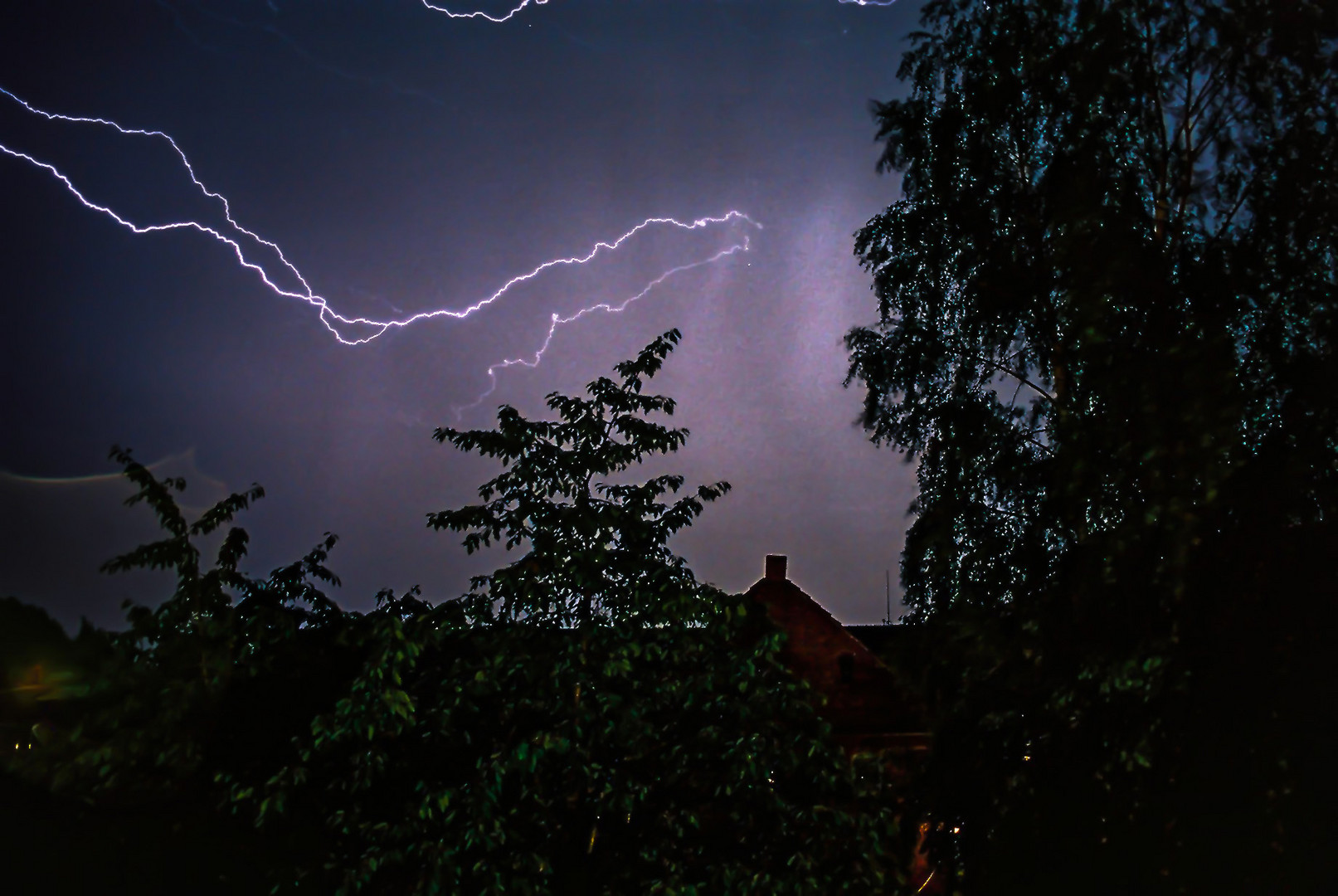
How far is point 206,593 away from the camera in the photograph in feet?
19.2

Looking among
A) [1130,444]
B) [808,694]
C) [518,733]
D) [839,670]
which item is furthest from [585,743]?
[839,670]

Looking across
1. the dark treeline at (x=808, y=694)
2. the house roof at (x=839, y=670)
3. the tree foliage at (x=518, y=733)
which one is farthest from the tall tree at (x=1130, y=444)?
the house roof at (x=839, y=670)

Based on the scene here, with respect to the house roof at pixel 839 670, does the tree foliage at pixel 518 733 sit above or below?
below

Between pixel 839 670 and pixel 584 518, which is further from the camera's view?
pixel 839 670

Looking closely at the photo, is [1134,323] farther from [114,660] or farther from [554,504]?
[114,660]

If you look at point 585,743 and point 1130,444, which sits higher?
point 1130,444

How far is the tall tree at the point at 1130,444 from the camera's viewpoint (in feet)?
17.0

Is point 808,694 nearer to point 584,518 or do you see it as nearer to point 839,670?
point 584,518

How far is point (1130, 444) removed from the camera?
547cm

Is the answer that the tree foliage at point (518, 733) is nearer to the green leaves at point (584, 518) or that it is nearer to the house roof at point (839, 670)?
the green leaves at point (584, 518)

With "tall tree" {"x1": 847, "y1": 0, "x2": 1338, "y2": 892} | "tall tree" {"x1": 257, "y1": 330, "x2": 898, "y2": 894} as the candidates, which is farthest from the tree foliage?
"tall tree" {"x1": 847, "y1": 0, "x2": 1338, "y2": 892}

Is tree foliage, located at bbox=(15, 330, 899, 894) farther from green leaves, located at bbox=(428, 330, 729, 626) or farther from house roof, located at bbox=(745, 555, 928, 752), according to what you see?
house roof, located at bbox=(745, 555, 928, 752)

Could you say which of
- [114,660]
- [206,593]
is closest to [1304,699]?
[206,593]

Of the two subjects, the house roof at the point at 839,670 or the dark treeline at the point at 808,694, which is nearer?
the dark treeline at the point at 808,694
